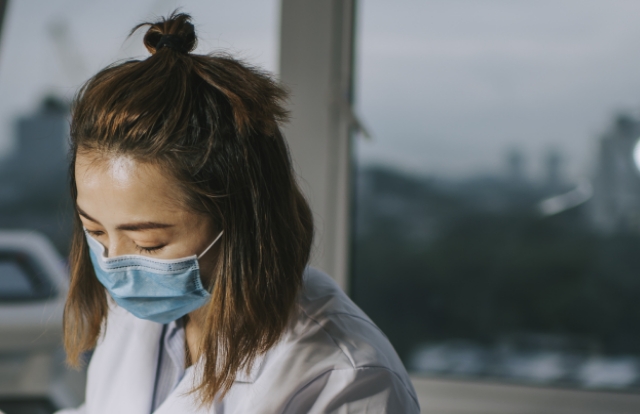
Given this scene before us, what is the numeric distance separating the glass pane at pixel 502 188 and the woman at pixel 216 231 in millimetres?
708

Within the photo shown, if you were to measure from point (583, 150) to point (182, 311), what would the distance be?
1.11m

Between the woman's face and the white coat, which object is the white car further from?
the woman's face

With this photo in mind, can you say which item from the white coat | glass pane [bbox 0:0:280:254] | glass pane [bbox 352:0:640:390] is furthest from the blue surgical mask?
glass pane [bbox 0:0:280:254]

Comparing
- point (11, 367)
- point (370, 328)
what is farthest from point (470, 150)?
point (11, 367)

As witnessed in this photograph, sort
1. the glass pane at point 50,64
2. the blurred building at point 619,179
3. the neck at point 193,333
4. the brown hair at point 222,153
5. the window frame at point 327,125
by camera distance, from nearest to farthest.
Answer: the brown hair at point 222,153
the neck at point 193,333
the blurred building at point 619,179
the window frame at point 327,125
the glass pane at point 50,64

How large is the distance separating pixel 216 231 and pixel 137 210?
12 cm

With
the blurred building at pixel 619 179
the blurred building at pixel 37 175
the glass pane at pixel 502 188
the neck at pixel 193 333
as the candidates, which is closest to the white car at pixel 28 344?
the blurred building at pixel 37 175

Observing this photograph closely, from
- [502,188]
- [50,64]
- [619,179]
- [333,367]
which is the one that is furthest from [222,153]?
[50,64]

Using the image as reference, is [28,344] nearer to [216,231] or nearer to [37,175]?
[37,175]

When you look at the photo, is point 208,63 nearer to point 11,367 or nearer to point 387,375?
point 387,375

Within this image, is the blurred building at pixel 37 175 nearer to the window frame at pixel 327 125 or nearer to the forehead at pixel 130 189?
the window frame at pixel 327 125

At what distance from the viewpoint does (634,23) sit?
144 centimetres

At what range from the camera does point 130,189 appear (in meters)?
0.83

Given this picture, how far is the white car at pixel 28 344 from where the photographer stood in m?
1.81
